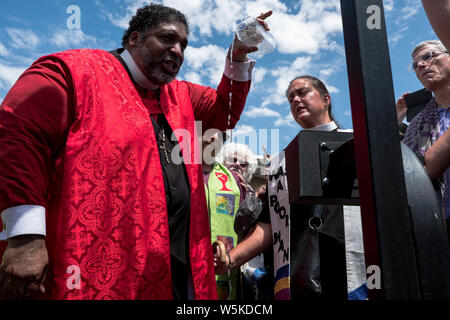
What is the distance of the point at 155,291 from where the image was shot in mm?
1596

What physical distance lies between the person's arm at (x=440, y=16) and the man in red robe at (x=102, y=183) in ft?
3.45

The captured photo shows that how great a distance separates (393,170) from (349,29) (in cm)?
37

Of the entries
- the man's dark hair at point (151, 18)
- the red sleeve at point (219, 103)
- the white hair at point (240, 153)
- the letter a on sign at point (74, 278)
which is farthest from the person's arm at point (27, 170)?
the white hair at point (240, 153)

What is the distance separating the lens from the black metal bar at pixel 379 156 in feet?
2.56

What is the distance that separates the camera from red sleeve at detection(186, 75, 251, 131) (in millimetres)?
2227

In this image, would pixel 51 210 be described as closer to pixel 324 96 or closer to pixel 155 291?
pixel 155 291

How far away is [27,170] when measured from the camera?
139 cm

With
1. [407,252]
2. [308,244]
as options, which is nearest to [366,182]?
[407,252]

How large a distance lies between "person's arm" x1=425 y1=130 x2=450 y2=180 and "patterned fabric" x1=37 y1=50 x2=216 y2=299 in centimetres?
104

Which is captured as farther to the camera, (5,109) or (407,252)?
(5,109)

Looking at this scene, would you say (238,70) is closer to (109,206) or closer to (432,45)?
(109,206)

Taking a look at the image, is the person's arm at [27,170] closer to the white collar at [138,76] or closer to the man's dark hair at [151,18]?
the white collar at [138,76]
